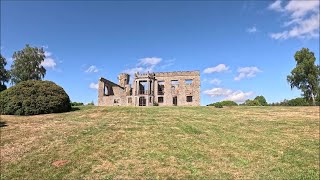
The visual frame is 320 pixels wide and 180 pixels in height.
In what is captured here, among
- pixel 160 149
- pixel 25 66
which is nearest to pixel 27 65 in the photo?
pixel 25 66

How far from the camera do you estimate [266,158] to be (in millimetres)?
14703

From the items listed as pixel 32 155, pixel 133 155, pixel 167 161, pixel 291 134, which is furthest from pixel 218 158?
pixel 32 155

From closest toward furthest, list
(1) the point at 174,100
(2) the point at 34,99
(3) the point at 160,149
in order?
(3) the point at 160,149 → (2) the point at 34,99 → (1) the point at 174,100

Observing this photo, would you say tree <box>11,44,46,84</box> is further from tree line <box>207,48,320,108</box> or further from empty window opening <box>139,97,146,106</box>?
tree line <box>207,48,320,108</box>

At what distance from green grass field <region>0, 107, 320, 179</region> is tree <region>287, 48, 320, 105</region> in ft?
96.9

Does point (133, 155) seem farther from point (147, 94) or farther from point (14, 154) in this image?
point (147, 94)

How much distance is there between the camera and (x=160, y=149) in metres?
15.8

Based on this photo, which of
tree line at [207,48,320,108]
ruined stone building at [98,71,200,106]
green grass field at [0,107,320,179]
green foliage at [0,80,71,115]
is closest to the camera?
green grass field at [0,107,320,179]

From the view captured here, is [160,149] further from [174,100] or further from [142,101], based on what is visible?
[174,100]

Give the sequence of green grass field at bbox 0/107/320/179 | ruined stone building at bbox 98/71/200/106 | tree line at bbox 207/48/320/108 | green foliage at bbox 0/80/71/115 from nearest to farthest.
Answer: green grass field at bbox 0/107/320/179
green foliage at bbox 0/80/71/115
tree line at bbox 207/48/320/108
ruined stone building at bbox 98/71/200/106

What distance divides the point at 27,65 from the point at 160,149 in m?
47.3

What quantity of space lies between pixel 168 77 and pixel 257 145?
140ft

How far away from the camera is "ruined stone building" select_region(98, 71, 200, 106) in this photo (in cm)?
5753

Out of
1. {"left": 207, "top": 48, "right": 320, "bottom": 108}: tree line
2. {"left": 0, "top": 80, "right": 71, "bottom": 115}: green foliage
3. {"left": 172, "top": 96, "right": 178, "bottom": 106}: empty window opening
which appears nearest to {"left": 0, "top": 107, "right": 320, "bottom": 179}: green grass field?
{"left": 0, "top": 80, "right": 71, "bottom": 115}: green foliage
